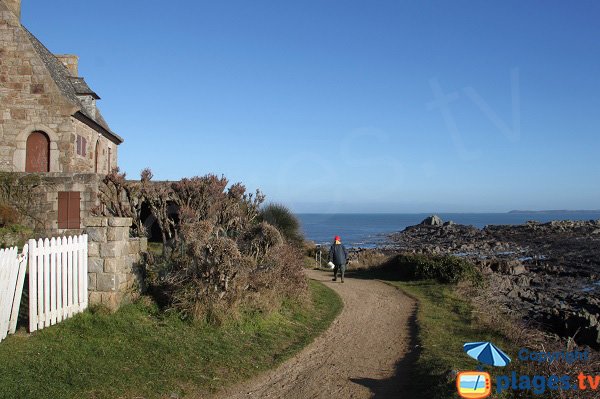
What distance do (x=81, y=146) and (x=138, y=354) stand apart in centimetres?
1778

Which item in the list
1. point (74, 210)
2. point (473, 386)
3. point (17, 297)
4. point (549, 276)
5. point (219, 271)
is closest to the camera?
point (473, 386)

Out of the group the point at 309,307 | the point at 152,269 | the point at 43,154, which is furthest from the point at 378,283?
the point at 43,154

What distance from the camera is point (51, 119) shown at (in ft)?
72.7

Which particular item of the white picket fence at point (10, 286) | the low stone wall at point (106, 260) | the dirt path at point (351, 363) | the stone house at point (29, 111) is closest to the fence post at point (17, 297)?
the white picket fence at point (10, 286)

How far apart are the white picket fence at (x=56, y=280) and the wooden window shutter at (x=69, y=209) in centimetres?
938

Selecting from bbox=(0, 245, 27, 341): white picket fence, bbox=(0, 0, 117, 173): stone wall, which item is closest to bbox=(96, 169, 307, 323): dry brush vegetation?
bbox=(0, 245, 27, 341): white picket fence

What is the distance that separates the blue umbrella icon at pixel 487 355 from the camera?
19.5 ft

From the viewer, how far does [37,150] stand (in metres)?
22.4

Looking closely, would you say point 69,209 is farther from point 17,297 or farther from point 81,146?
point 17,297

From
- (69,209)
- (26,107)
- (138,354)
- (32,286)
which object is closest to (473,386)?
(138,354)

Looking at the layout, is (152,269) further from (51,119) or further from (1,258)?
(51,119)

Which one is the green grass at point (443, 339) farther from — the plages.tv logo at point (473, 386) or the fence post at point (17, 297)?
the fence post at point (17, 297)

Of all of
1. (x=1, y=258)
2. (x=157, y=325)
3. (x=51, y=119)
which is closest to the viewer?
(x=1, y=258)

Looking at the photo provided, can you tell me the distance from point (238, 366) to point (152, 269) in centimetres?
391
